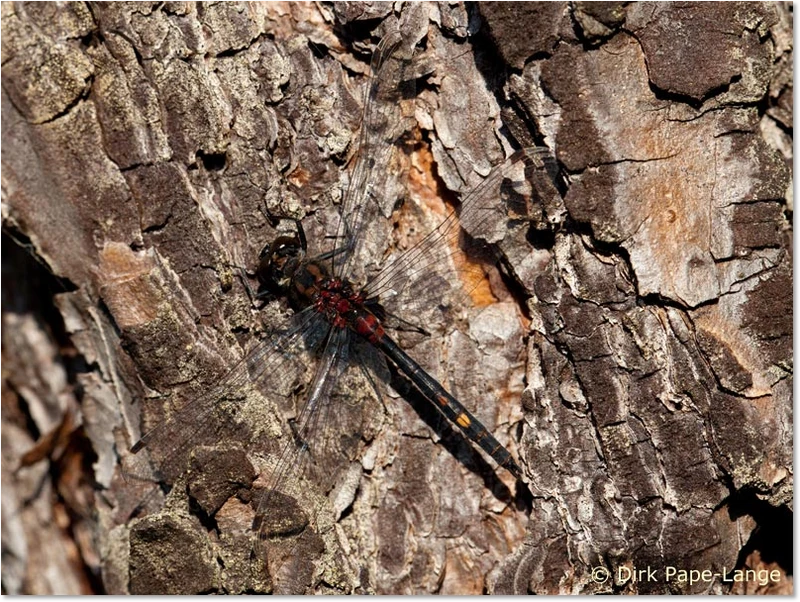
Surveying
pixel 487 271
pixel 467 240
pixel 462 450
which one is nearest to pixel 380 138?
pixel 467 240

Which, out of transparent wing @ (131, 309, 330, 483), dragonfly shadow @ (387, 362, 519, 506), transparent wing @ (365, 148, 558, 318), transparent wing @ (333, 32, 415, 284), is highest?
transparent wing @ (333, 32, 415, 284)

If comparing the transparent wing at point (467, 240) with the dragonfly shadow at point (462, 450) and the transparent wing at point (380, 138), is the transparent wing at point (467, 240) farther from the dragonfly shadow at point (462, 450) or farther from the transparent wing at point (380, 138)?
the dragonfly shadow at point (462, 450)

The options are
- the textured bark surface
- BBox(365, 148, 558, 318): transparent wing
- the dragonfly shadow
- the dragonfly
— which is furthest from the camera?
the dragonfly shadow

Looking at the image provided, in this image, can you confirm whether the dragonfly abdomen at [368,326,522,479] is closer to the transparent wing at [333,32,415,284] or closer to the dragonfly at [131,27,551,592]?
the dragonfly at [131,27,551,592]

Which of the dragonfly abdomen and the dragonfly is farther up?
the dragonfly

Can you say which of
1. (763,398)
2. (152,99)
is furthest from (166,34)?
(763,398)

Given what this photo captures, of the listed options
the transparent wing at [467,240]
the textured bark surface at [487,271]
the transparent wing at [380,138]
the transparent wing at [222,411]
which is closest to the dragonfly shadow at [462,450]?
the textured bark surface at [487,271]

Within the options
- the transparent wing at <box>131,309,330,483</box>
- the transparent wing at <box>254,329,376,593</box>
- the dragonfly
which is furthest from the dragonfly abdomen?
the transparent wing at <box>131,309,330,483</box>
